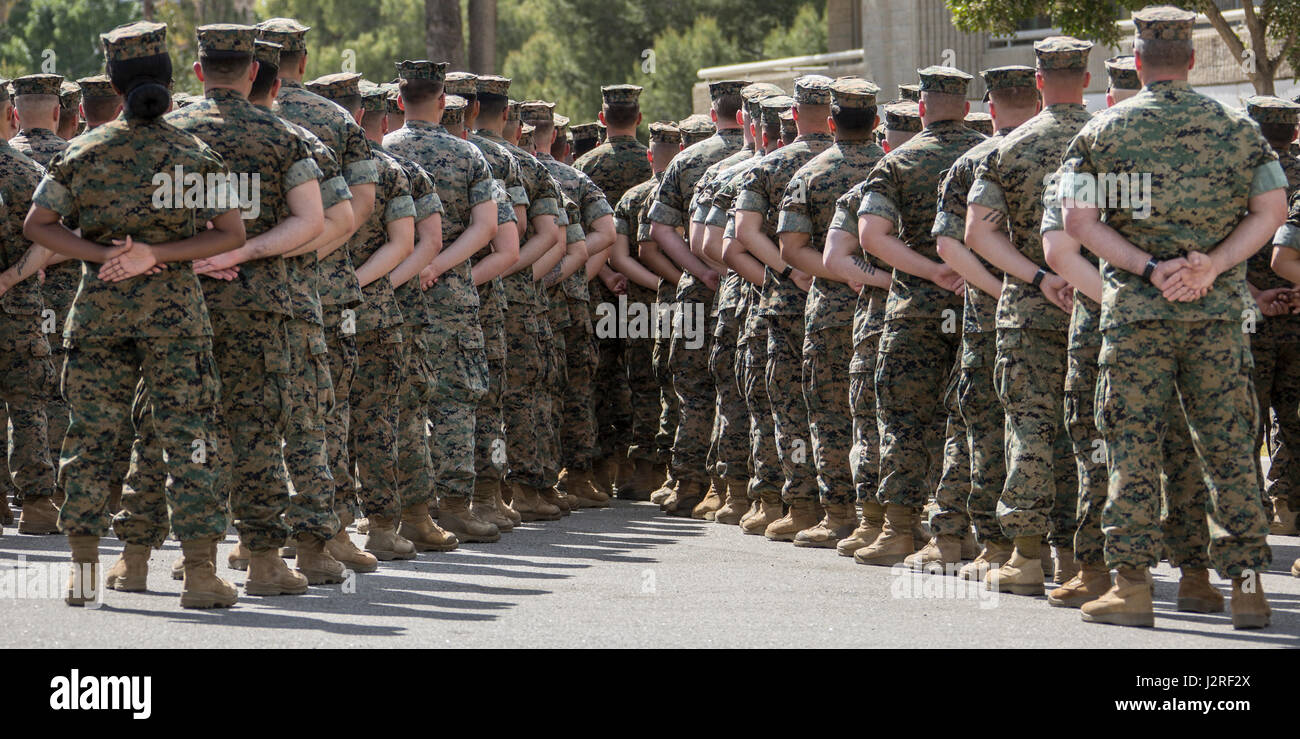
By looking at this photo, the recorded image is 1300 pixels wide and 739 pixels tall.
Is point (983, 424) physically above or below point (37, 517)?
above

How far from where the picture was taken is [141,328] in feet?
24.0

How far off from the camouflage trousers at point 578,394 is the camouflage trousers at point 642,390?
500 millimetres

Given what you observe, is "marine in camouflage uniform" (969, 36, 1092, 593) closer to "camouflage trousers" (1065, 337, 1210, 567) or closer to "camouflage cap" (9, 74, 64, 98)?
"camouflage trousers" (1065, 337, 1210, 567)

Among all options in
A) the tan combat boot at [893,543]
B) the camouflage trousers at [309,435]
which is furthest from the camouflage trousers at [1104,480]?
the camouflage trousers at [309,435]

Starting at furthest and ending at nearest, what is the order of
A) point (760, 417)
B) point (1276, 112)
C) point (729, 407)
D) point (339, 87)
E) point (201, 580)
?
point (729, 407), point (760, 417), point (1276, 112), point (339, 87), point (201, 580)

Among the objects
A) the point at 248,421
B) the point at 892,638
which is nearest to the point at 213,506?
the point at 248,421

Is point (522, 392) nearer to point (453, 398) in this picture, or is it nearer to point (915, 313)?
point (453, 398)

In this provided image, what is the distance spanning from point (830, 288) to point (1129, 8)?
9558 millimetres

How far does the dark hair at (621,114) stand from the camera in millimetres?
12961

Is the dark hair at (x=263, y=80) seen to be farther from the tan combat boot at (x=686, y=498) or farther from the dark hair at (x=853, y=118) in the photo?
the tan combat boot at (x=686, y=498)

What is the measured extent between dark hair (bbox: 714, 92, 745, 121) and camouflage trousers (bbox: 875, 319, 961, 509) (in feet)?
11.4

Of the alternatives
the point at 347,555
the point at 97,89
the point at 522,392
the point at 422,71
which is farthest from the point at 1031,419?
the point at 97,89
